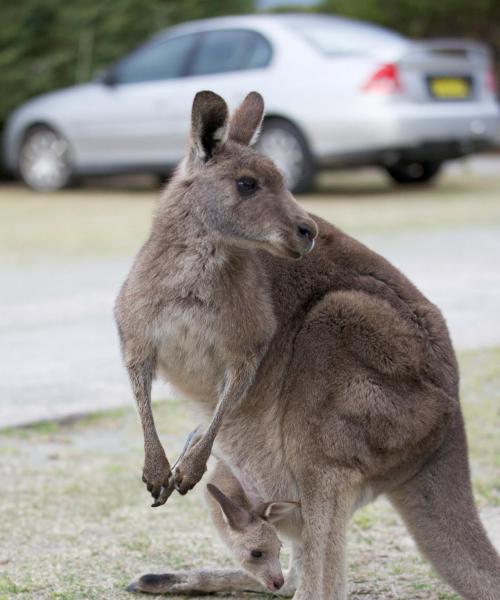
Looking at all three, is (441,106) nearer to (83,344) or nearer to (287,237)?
(83,344)

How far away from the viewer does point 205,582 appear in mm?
3701

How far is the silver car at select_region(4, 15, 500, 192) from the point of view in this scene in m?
12.5

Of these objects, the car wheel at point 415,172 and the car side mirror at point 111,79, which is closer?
the car side mirror at point 111,79

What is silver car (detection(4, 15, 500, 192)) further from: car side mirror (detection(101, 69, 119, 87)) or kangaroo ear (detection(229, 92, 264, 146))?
kangaroo ear (detection(229, 92, 264, 146))

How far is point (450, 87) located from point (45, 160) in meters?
4.92

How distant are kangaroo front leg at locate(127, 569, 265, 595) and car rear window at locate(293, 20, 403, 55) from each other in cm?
972

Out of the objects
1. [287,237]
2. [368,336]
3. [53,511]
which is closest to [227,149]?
[287,237]

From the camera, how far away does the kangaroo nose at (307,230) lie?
3.36 metres

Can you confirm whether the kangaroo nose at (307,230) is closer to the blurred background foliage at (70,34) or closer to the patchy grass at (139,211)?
the patchy grass at (139,211)

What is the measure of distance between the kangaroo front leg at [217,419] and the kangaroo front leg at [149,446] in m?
0.06

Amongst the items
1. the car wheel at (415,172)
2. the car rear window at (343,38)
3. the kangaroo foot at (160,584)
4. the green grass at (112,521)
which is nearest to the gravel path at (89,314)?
the green grass at (112,521)

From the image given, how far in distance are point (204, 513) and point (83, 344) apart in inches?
100

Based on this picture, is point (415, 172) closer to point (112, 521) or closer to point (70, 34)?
point (70, 34)

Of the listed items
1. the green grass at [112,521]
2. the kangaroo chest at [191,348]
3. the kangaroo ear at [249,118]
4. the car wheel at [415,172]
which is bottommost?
the car wheel at [415,172]
